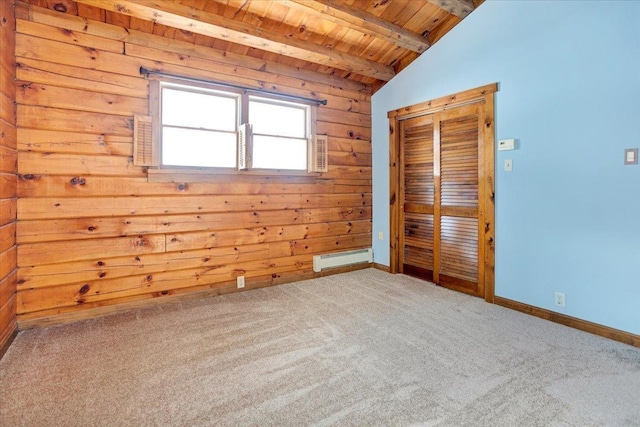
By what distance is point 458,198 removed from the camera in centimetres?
354

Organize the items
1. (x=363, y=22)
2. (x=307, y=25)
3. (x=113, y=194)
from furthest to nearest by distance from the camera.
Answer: (x=307, y=25), (x=363, y=22), (x=113, y=194)

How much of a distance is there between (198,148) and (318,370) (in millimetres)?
2420

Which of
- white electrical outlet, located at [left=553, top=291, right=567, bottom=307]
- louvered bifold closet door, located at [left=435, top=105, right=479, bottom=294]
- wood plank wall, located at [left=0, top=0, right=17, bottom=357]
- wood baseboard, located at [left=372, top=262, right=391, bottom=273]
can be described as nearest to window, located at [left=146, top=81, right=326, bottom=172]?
wood plank wall, located at [left=0, top=0, right=17, bottom=357]

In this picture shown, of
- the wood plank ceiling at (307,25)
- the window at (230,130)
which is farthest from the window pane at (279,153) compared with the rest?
the wood plank ceiling at (307,25)

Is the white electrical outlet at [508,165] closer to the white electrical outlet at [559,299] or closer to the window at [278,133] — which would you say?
the white electrical outlet at [559,299]

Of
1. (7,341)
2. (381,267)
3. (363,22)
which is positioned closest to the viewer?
(7,341)

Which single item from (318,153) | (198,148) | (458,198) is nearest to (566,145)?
(458,198)

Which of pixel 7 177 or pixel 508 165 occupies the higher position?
pixel 508 165

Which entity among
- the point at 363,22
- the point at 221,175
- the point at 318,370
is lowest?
the point at 318,370

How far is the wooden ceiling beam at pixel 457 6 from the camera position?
3180 millimetres

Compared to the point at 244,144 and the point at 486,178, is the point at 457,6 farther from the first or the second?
the point at 244,144

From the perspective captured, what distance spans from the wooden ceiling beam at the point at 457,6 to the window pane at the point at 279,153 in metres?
1.97

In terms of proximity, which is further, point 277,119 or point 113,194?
point 277,119

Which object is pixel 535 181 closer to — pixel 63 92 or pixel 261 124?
pixel 261 124
